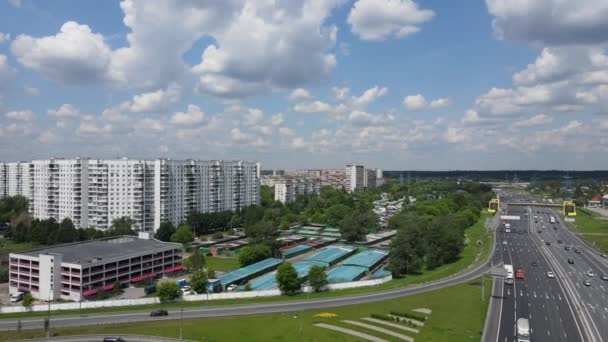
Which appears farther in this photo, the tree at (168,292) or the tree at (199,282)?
the tree at (199,282)

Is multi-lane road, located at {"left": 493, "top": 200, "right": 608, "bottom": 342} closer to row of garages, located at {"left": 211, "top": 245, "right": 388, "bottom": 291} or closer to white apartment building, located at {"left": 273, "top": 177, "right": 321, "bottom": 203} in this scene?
row of garages, located at {"left": 211, "top": 245, "right": 388, "bottom": 291}

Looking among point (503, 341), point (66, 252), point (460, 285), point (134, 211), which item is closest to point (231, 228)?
point (134, 211)

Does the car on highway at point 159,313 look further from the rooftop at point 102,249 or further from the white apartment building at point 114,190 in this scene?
the white apartment building at point 114,190

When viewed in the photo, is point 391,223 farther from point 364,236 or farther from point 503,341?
point 503,341

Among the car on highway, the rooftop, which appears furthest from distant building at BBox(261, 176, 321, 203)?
the car on highway

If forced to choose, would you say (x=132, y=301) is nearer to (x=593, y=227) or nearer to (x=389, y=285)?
(x=389, y=285)

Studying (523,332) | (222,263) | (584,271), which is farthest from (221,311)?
(584,271)

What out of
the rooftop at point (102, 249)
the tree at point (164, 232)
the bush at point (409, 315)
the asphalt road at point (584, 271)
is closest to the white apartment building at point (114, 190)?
the tree at point (164, 232)
